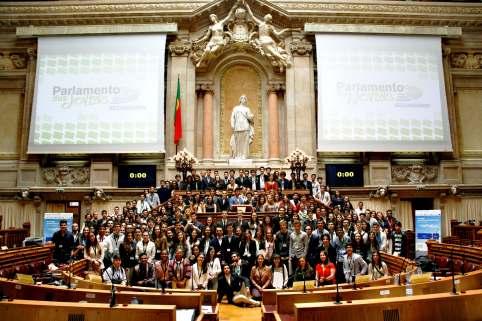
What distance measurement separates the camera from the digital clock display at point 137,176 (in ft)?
54.2

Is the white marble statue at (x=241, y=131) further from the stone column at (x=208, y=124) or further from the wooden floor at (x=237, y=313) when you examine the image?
the wooden floor at (x=237, y=313)

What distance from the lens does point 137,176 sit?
16.6m

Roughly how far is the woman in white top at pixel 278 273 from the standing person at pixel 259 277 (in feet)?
0.34

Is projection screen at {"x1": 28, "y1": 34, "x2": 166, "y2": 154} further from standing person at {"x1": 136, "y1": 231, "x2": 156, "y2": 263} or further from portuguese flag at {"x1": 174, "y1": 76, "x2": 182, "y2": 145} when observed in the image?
standing person at {"x1": 136, "y1": 231, "x2": 156, "y2": 263}

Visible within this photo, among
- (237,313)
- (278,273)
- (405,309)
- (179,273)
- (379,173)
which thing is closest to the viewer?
(405,309)

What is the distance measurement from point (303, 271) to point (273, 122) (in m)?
10.4

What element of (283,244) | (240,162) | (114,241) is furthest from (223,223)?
(240,162)

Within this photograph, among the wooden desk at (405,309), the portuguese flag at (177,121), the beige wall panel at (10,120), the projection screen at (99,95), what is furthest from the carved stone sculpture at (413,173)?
the beige wall panel at (10,120)

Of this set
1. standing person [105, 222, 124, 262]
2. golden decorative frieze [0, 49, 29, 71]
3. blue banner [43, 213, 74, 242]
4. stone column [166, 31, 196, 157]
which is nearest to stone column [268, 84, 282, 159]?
stone column [166, 31, 196, 157]

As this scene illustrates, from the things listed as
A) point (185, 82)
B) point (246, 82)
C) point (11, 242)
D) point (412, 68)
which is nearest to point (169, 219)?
point (11, 242)

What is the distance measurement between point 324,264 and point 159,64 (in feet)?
37.4

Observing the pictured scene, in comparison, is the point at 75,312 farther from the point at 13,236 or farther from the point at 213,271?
the point at 13,236

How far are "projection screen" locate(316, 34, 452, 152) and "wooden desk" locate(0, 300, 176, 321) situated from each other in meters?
12.9

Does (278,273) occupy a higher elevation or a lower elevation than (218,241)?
lower
